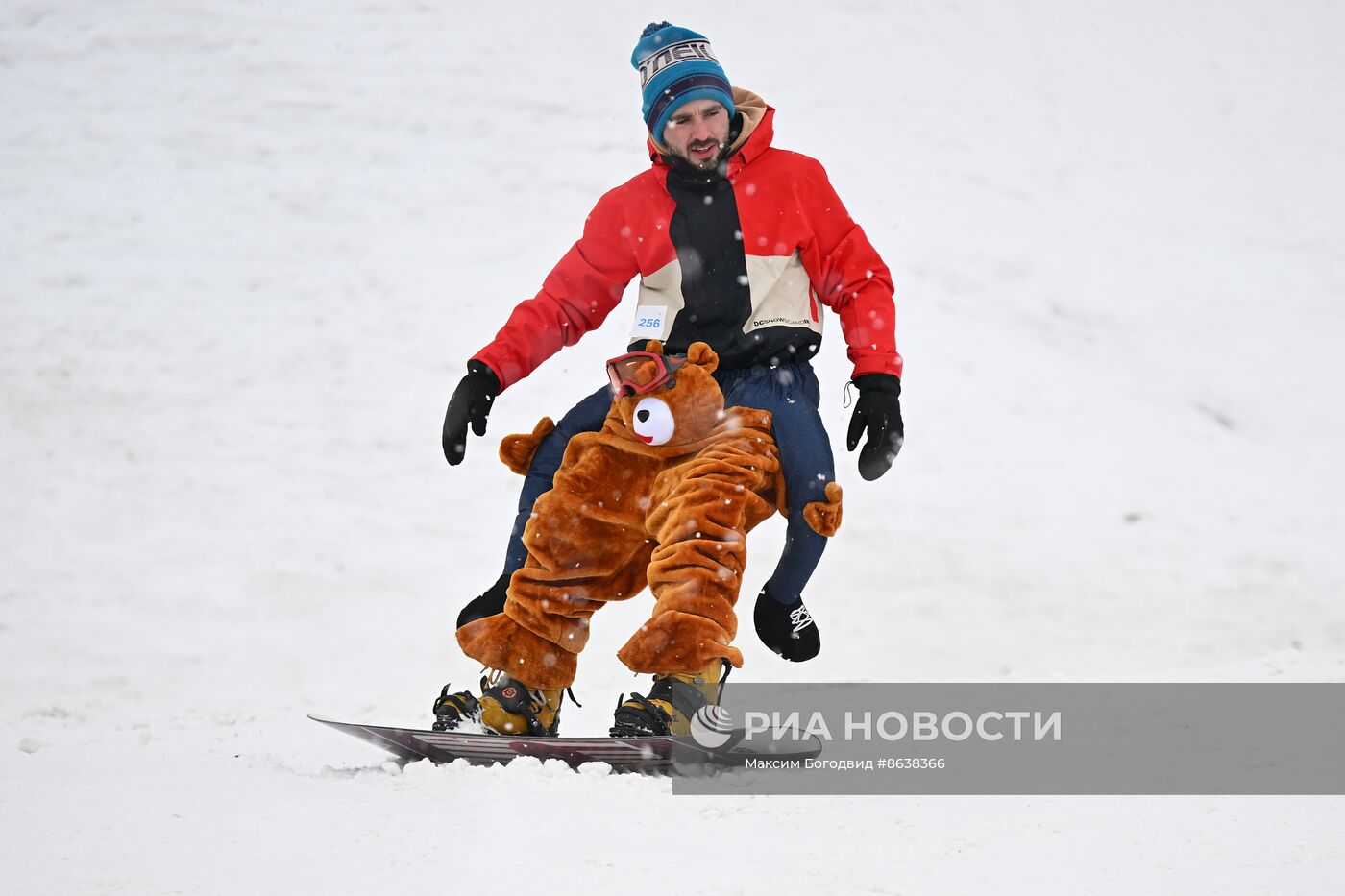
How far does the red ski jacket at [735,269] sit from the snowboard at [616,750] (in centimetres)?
79

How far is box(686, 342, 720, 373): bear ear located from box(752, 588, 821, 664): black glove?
52 centimetres

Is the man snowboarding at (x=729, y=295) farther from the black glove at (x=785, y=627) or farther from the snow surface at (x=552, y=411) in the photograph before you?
the snow surface at (x=552, y=411)

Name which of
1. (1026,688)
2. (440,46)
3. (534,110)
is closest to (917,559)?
(1026,688)

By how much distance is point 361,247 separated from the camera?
24.3 ft

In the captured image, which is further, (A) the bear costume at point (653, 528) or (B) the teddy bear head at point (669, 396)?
(B) the teddy bear head at point (669, 396)

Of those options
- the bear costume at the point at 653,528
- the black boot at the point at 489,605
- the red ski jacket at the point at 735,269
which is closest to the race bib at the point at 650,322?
the red ski jacket at the point at 735,269

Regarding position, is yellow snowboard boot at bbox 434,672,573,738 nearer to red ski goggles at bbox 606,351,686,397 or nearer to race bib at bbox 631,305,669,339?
red ski goggles at bbox 606,351,686,397

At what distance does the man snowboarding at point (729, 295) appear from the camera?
9.00ft

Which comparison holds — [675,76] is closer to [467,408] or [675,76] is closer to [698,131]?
[698,131]

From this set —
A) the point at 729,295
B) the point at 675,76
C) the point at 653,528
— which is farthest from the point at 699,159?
the point at 653,528

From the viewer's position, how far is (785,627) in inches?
111

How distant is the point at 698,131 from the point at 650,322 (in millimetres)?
426

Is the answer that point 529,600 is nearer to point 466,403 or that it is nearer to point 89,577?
point 466,403

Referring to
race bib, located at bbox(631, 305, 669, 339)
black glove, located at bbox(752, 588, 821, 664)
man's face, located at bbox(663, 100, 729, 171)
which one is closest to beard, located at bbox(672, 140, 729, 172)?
man's face, located at bbox(663, 100, 729, 171)
